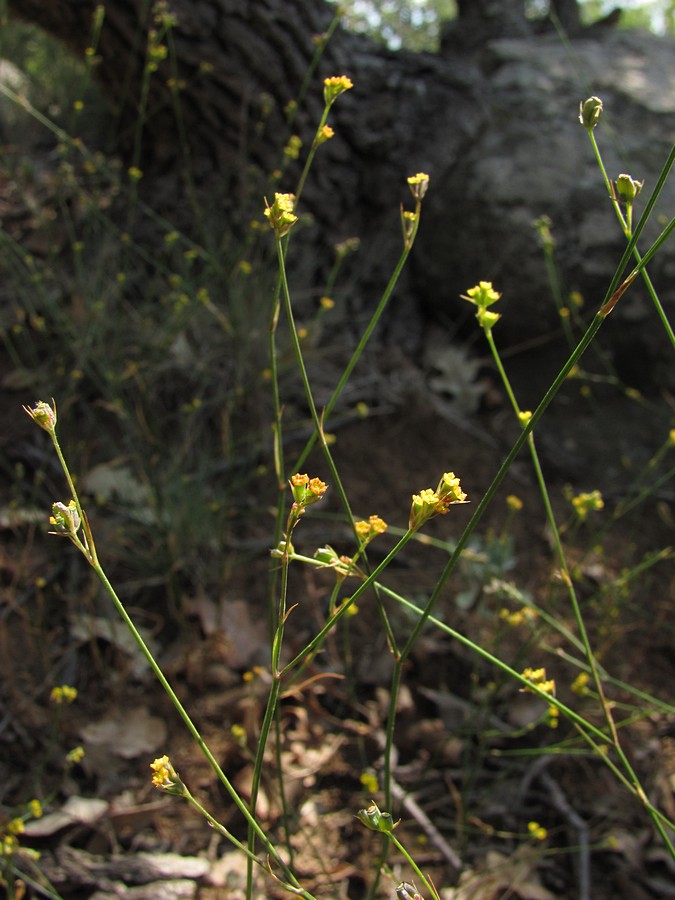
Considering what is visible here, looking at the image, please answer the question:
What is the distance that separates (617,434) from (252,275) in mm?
1360

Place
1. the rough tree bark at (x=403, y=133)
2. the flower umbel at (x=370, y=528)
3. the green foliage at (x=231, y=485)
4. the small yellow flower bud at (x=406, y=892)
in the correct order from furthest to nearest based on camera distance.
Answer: the rough tree bark at (x=403, y=133)
the green foliage at (x=231, y=485)
the flower umbel at (x=370, y=528)
the small yellow flower bud at (x=406, y=892)

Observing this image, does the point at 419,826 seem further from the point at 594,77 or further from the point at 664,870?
the point at 594,77

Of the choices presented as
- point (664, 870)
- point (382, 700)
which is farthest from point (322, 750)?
point (664, 870)

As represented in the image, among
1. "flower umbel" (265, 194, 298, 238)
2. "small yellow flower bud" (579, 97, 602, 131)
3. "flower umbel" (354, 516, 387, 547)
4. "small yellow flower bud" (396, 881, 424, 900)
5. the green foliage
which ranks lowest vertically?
the green foliage

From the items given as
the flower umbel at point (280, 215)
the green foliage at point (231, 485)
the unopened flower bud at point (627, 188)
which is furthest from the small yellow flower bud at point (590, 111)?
the green foliage at point (231, 485)

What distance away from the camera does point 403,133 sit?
115 inches

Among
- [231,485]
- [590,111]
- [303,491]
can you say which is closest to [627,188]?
[590,111]

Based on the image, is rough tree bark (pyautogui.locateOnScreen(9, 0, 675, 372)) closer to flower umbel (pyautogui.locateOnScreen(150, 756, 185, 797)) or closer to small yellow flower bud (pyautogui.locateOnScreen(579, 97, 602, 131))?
small yellow flower bud (pyautogui.locateOnScreen(579, 97, 602, 131))

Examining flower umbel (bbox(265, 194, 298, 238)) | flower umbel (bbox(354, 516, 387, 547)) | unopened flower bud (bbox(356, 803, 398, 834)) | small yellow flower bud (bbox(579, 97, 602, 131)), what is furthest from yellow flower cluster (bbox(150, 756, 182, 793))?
small yellow flower bud (bbox(579, 97, 602, 131))

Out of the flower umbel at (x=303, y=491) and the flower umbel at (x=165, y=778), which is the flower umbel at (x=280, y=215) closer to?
the flower umbel at (x=303, y=491)

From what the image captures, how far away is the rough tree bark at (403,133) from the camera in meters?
2.55

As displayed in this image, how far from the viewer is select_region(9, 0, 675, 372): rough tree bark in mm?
2553

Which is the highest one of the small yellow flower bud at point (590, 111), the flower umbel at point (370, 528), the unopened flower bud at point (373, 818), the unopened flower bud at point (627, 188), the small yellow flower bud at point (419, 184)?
the small yellow flower bud at point (590, 111)

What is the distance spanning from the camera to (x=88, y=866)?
4.96 ft
